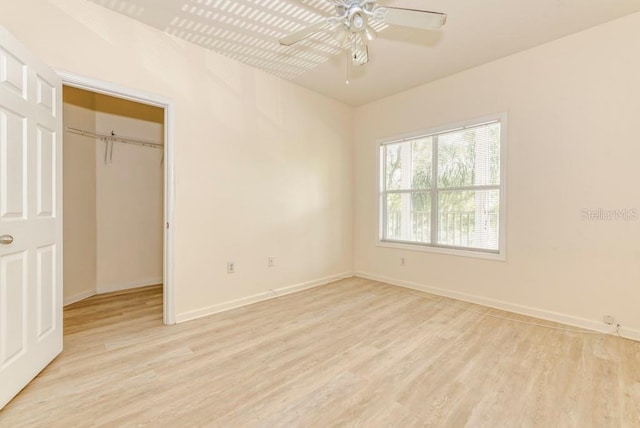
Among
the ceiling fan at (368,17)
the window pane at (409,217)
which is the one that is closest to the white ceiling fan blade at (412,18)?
the ceiling fan at (368,17)

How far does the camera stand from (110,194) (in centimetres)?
377

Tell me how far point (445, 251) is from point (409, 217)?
686mm

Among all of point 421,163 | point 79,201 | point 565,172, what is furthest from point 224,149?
point 565,172

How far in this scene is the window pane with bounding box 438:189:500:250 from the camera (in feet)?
10.5

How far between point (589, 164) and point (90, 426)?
4.06 metres

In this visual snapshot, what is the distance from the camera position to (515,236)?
9.88ft

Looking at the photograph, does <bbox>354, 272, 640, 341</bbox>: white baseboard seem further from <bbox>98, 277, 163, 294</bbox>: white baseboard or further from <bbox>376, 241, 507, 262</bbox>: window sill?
<bbox>98, 277, 163, 294</bbox>: white baseboard

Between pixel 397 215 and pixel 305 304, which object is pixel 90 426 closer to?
pixel 305 304

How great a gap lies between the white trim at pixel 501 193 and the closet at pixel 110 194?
3.25 meters

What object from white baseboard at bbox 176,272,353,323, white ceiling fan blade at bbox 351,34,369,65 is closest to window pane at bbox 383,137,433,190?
white baseboard at bbox 176,272,353,323

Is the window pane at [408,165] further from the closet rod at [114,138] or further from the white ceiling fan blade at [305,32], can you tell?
the closet rod at [114,138]

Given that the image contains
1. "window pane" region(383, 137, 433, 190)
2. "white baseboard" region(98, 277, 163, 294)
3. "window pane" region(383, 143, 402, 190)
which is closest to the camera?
"white baseboard" region(98, 277, 163, 294)

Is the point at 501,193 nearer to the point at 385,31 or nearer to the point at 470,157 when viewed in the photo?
the point at 470,157

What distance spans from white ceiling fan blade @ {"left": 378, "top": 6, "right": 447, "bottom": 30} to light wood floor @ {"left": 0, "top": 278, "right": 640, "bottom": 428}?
221cm
